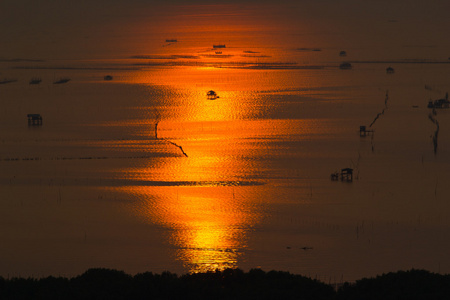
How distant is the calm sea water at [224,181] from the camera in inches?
876

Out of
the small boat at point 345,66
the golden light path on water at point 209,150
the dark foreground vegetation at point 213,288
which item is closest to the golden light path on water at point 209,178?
the golden light path on water at point 209,150

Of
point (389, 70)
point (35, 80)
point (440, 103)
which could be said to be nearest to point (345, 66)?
point (389, 70)

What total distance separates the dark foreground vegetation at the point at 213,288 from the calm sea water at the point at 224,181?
270 inches

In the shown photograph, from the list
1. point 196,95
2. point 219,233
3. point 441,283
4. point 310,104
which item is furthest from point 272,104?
point 441,283

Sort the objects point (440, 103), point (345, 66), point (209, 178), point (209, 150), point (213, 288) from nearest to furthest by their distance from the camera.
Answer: point (213, 288)
point (209, 178)
point (209, 150)
point (440, 103)
point (345, 66)

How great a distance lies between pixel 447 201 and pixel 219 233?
27.2ft

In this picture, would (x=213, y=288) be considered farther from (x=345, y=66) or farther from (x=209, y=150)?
(x=345, y=66)

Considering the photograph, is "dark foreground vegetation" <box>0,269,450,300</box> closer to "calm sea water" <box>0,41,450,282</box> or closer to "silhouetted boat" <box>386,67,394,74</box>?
"calm sea water" <box>0,41,450,282</box>

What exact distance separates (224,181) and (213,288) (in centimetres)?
1628

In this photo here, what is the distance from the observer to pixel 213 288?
1384 cm

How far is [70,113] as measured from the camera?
157 ft

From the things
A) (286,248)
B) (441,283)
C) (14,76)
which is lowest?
(441,283)

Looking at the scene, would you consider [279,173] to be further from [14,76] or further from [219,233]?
[14,76]

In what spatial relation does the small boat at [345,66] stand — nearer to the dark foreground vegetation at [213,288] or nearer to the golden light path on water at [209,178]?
the golden light path on water at [209,178]
